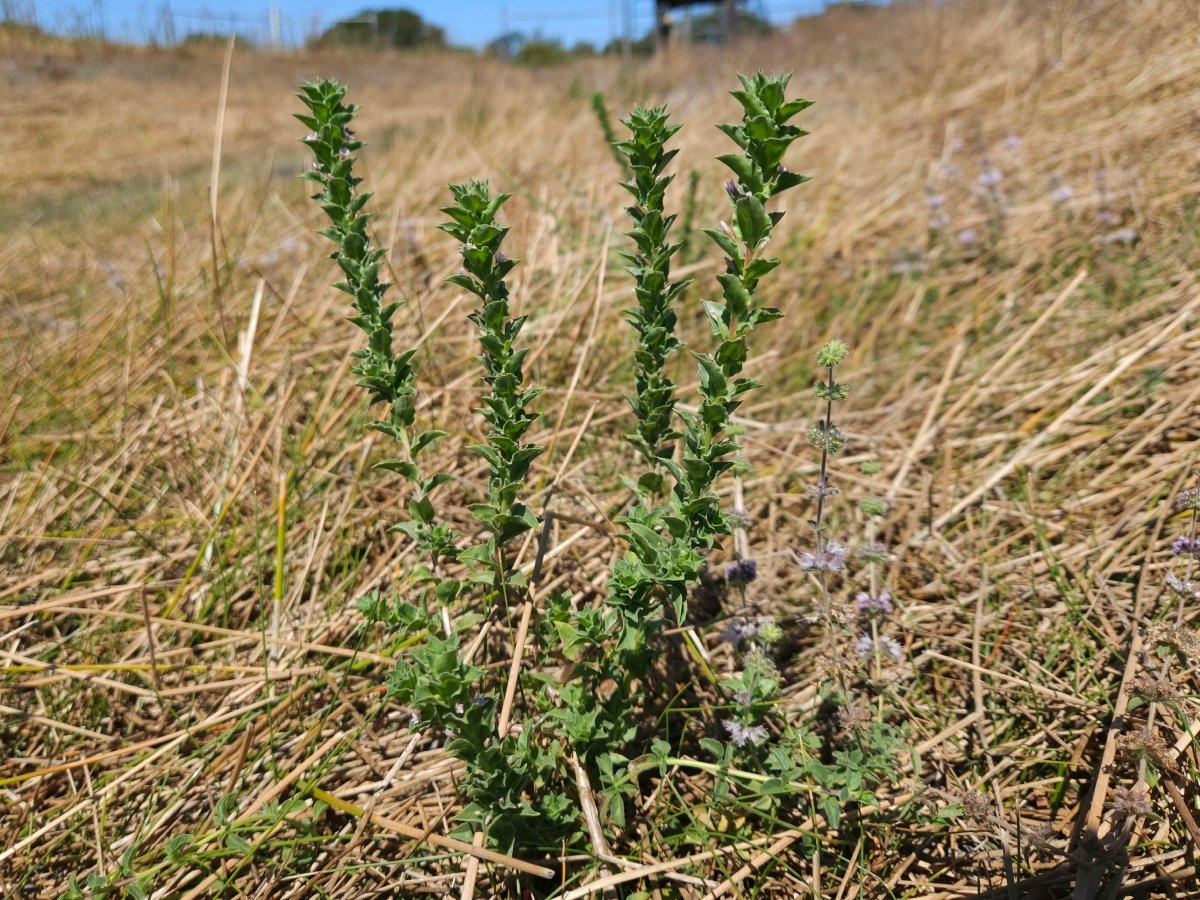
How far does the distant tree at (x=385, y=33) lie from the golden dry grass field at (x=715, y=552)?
21.7 m

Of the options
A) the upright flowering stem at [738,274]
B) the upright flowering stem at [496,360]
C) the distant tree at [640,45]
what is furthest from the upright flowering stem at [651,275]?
the distant tree at [640,45]

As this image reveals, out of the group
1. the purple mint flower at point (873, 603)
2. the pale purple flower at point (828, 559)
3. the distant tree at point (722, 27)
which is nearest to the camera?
the pale purple flower at point (828, 559)

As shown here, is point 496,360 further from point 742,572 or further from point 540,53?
point 540,53

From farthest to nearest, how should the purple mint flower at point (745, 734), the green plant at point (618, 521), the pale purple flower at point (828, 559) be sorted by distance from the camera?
the pale purple flower at point (828, 559), the purple mint flower at point (745, 734), the green plant at point (618, 521)

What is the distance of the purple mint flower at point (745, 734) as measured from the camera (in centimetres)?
152

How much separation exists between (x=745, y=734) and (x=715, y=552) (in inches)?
29.5

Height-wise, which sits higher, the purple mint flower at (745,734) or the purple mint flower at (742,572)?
the purple mint flower at (742,572)

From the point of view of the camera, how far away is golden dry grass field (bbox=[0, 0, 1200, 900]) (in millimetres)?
1510

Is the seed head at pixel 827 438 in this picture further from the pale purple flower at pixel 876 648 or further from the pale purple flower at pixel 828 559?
the pale purple flower at pixel 876 648

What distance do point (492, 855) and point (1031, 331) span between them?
8.70 feet

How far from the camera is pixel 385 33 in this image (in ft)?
100

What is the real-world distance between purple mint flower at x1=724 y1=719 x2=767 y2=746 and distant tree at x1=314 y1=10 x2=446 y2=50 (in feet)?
83.0

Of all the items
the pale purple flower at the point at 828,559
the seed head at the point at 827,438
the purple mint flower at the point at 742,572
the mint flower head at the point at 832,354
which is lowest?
the purple mint flower at the point at 742,572

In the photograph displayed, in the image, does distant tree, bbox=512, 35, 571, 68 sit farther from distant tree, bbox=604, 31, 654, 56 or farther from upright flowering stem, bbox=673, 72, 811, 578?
upright flowering stem, bbox=673, 72, 811, 578
